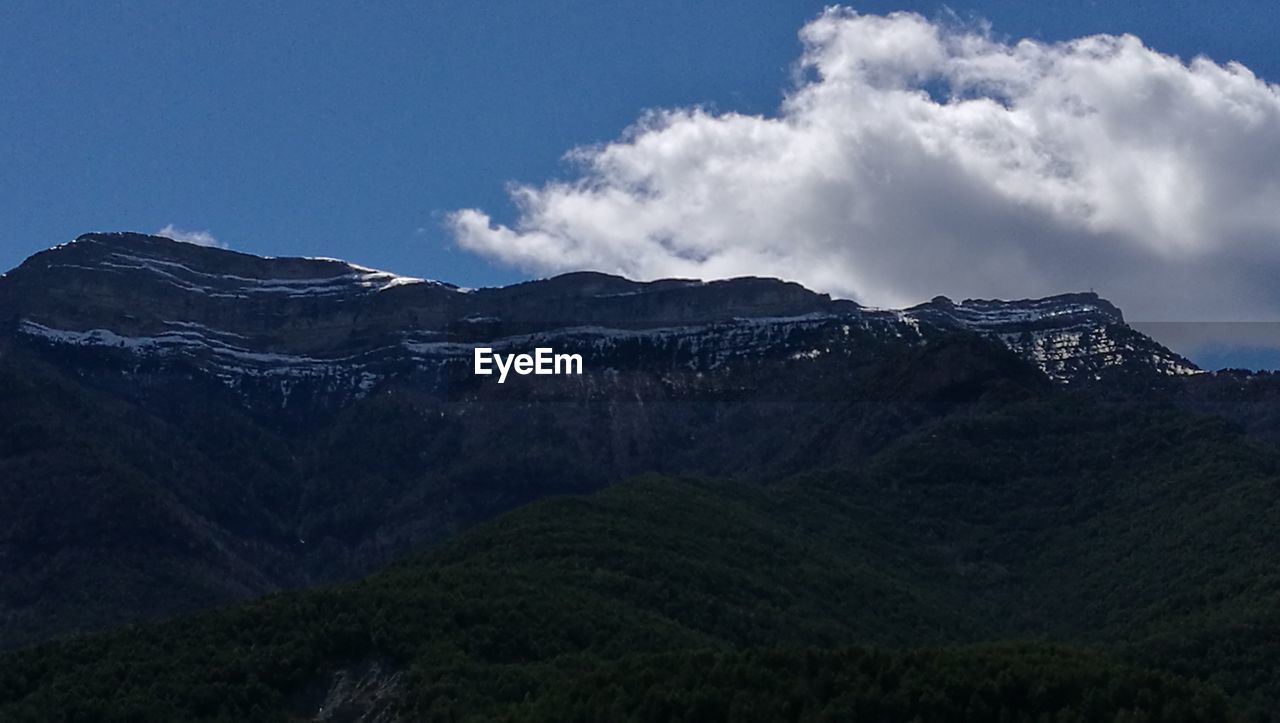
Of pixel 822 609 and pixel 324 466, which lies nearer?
pixel 822 609

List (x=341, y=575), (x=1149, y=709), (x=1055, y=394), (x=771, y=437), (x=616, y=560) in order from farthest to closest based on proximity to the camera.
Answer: (x=771, y=437) → (x=341, y=575) → (x=1055, y=394) → (x=616, y=560) → (x=1149, y=709)

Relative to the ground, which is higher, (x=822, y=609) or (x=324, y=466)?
(x=324, y=466)

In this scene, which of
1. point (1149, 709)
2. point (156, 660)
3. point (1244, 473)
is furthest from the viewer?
point (1244, 473)

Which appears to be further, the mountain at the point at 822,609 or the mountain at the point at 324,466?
the mountain at the point at 324,466

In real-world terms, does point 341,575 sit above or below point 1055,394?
below

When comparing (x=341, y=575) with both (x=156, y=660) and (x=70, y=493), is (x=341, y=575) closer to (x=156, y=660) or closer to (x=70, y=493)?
(x=70, y=493)

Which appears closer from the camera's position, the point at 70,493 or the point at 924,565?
the point at 924,565

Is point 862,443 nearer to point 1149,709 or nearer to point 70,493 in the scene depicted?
point 70,493

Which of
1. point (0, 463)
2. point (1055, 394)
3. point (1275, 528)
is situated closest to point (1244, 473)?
point (1275, 528)

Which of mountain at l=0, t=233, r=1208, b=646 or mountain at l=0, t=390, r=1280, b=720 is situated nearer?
mountain at l=0, t=390, r=1280, b=720
